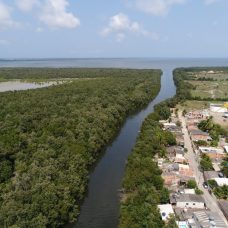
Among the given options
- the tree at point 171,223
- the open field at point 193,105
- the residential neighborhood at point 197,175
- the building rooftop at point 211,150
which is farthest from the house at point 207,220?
the open field at point 193,105

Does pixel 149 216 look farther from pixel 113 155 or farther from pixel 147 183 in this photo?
pixel 113 155

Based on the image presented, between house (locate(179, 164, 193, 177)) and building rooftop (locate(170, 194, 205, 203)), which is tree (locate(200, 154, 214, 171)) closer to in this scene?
house (locate(179, 164, 193, 177))

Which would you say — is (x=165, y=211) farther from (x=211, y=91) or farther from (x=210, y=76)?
(x=210, y=76)

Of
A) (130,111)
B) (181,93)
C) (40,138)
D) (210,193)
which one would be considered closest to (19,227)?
(40,138)

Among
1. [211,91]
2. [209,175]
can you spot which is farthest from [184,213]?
[211,91]

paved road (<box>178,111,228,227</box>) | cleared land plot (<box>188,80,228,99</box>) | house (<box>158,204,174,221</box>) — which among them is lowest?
paved road (<box>178,111,228,227</box>)

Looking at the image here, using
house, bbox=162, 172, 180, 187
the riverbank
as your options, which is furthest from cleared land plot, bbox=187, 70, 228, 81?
house, bbox=162, 172, 180, 187

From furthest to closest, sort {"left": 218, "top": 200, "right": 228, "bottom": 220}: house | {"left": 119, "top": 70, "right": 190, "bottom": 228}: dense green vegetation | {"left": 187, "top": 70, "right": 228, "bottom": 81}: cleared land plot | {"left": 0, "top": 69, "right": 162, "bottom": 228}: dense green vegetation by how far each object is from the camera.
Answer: {"left": 187, "top": 70, "right": 228, "bottom": 81}: cleared land plot, {"left": 218, "top": 200, "right": 228, "bottom": 220}: house, {"left": 0, "top": 69, "right": 162, "bottom": 228}: dense green vegetation, {"left": 119, "top": 70, "right": 190, "bottom": 228}: dense green vegetation
